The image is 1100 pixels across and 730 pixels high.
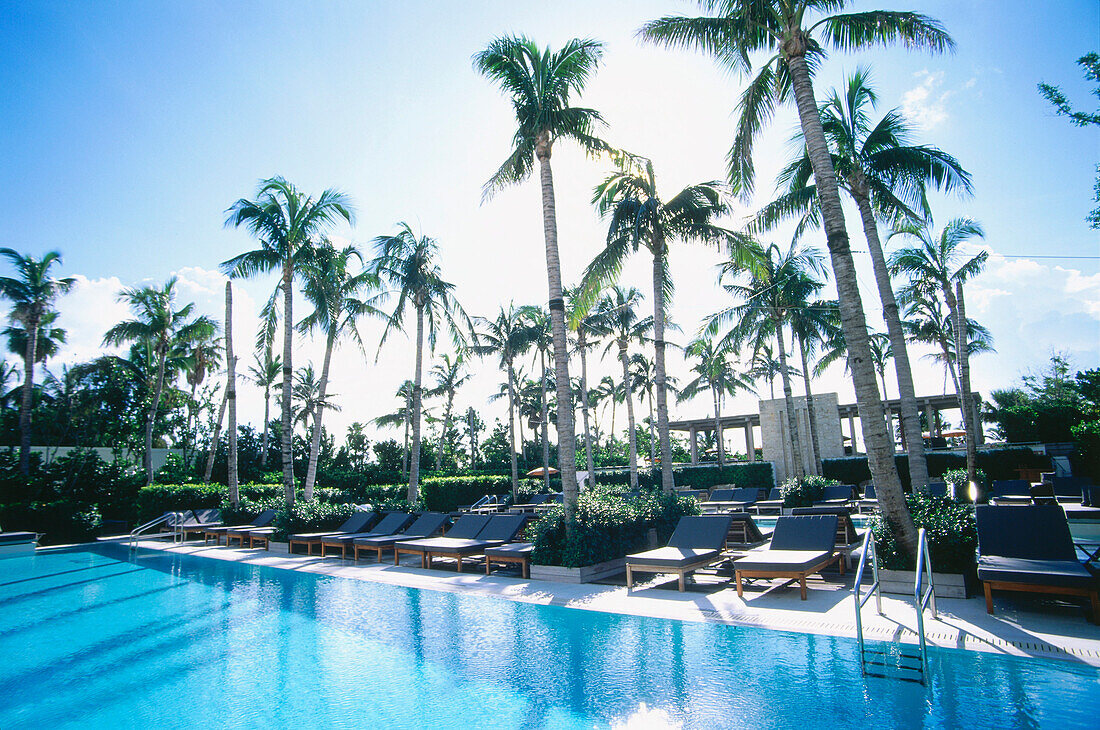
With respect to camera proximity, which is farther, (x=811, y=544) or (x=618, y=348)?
(x=618, y=348)

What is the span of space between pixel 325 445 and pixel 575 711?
1562 inches

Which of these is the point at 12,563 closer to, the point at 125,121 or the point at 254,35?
the point at 125,121

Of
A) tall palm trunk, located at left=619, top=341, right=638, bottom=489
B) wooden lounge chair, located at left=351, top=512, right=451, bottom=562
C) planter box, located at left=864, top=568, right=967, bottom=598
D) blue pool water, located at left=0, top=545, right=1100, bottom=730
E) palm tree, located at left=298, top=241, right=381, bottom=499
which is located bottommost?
blue pool water, located at left=0, top=545, right=1100, bottom=730

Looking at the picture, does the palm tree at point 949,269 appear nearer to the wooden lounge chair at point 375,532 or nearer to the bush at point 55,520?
the wooden lounge chair at point 375,532

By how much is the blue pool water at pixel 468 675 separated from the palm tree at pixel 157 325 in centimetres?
2158

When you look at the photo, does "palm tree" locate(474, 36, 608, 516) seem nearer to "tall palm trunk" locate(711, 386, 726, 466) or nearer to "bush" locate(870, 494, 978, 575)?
"bush" locate(870, 494, 978, 575)

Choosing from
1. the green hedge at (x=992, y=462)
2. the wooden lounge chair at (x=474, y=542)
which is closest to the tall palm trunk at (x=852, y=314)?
the wooden lounge chair at (x=474, y=542)

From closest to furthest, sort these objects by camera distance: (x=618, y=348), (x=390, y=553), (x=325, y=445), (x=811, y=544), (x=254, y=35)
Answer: (x=811, y=544)
(x=254, y=35)
(x=390, y=553)
(x=618, y=348)
(x=325, y=445)

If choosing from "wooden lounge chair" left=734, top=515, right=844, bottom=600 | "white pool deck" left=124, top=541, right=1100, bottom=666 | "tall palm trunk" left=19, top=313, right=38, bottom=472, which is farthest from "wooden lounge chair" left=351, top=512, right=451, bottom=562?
"tall palm trunk" left=19, top=313, right=38, bottom=472

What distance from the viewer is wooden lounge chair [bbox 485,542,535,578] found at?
10781 millimetres

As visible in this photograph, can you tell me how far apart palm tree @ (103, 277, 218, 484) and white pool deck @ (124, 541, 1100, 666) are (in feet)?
73.7

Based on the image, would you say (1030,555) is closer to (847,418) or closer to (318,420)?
(318,420)

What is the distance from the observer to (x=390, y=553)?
1520 centimetres

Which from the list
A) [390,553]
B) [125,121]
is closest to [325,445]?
Result: [390,553]
